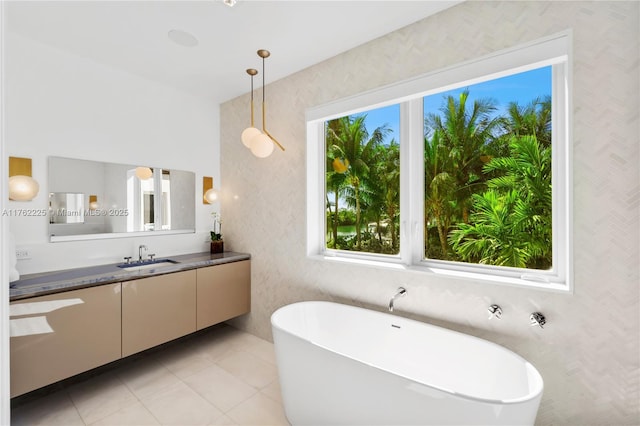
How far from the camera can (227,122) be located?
333cm

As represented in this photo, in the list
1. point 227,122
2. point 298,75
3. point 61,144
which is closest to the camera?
point 61,144

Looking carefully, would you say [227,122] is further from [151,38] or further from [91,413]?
[91,413]

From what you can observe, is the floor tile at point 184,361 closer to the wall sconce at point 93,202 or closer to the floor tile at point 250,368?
the floor tile at point 250,368

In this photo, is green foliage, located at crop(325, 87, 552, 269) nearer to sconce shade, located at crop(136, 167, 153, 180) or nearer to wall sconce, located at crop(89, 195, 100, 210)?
sconce shade, located at crop(136, 167, 153, 180)

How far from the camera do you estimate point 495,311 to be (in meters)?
1.71

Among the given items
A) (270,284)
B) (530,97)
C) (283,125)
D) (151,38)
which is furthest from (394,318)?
(151,38)

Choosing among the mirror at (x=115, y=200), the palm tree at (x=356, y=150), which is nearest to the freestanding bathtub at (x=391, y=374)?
the palm tree at (x=356, y=150)

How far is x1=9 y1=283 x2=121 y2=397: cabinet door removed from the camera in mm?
1753

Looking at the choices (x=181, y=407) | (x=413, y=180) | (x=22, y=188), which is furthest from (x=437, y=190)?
(x=22, y=188)

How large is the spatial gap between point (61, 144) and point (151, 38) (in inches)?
43.2

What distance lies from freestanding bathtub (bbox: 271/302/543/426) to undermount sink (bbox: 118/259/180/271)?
4.23 feet

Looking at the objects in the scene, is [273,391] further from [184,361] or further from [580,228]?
[580,228]

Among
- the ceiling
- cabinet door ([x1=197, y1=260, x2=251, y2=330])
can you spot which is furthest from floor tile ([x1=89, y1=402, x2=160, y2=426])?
the ceiling

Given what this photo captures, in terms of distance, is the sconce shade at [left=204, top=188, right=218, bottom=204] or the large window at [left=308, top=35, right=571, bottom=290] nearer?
the large window at [left=308, top=35, right=571, bottom=290]
